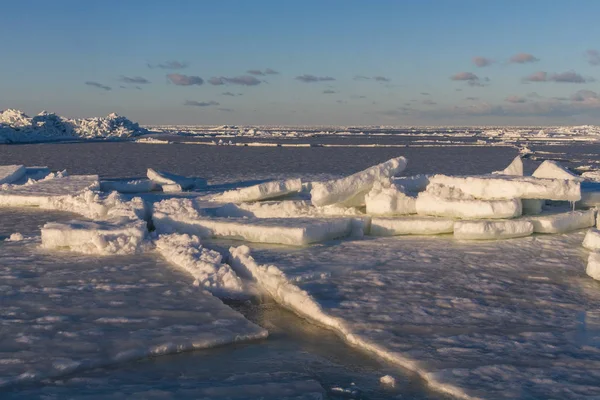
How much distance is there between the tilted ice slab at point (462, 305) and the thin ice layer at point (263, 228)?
273 millimetres

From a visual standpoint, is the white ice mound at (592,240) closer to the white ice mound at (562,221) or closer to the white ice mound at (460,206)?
the white ice mound at (562,221)

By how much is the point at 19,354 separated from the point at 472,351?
3.43 meters

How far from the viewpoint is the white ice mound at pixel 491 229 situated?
790cm

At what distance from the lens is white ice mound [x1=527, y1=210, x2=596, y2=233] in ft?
27.1

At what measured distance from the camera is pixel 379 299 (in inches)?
219

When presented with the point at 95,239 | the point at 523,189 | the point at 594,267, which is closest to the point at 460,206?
the point at 523,189

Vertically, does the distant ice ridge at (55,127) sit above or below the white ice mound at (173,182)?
above

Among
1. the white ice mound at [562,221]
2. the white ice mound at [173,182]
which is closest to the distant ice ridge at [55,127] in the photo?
the white ice mound at [173,182]

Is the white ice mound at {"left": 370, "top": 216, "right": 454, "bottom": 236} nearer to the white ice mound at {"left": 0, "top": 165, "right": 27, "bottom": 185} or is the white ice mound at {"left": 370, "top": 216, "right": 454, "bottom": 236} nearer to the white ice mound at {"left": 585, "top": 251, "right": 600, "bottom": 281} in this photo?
the white ice mound at {"left": 585, "top": 251, "right": 600, "bottom": 281}

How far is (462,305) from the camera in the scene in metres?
5.41

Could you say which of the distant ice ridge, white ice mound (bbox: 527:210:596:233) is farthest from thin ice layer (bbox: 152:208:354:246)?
the distant ice ridge

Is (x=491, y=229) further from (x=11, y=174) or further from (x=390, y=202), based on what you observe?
(x=11, y=174)

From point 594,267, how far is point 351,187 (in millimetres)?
3624

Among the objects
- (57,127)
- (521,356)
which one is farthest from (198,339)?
(57,127)
